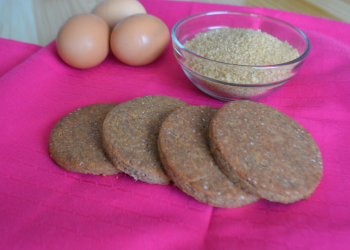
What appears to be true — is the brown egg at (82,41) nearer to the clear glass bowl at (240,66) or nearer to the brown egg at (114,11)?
the brown egg at (114,11)

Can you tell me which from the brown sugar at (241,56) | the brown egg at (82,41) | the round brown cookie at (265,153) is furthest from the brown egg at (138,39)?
the round brown cookie at (265,153)

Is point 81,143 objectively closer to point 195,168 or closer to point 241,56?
point 195,168

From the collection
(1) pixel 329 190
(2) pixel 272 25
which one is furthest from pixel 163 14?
(1) pixel 329 190

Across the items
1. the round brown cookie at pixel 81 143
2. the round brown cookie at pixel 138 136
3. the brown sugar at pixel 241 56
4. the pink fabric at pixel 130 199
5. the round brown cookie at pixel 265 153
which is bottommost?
the pink fabric at pixel 130 199

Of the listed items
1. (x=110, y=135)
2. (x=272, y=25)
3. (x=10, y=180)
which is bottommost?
(x=10, y=180)

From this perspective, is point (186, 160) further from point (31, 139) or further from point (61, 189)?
point (31, 139)

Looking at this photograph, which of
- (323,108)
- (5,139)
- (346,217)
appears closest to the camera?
(346,217)
